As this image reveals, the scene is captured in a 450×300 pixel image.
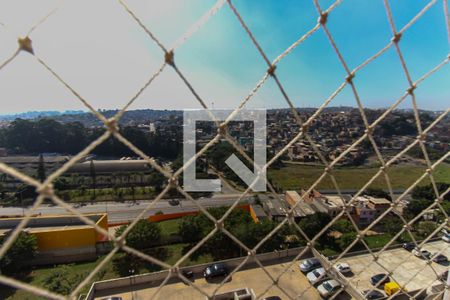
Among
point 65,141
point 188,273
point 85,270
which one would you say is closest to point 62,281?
point 85,270

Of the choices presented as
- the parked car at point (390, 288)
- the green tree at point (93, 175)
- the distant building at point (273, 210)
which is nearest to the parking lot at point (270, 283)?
the parked car at point (390, 288)

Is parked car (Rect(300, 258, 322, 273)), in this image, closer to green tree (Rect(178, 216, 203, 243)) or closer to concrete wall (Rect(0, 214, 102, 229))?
green tree (Rect(178, 216, 203, 243))

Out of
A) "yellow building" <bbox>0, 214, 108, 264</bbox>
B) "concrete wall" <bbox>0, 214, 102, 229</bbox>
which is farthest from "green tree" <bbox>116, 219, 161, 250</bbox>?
"concrete wall" <bbox>0, 214, 102, 229</bbox>

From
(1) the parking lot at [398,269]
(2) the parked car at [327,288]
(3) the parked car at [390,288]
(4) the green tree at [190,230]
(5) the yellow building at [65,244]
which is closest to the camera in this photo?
(2) the parked car at [327,288]

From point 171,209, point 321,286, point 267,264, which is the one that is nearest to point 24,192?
point 171,209

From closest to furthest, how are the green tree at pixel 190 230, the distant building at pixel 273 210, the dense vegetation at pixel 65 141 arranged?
the green tree at pixel 190 230
the distant building at pixel 273 210
the dense vegetation at pixel 65 141

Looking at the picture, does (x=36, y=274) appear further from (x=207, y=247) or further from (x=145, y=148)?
(x=145, y=148)

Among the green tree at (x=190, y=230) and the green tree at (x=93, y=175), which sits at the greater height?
the green tree at (x=93, y=175)

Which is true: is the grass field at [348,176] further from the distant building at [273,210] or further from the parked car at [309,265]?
the parked car at [309,265]
